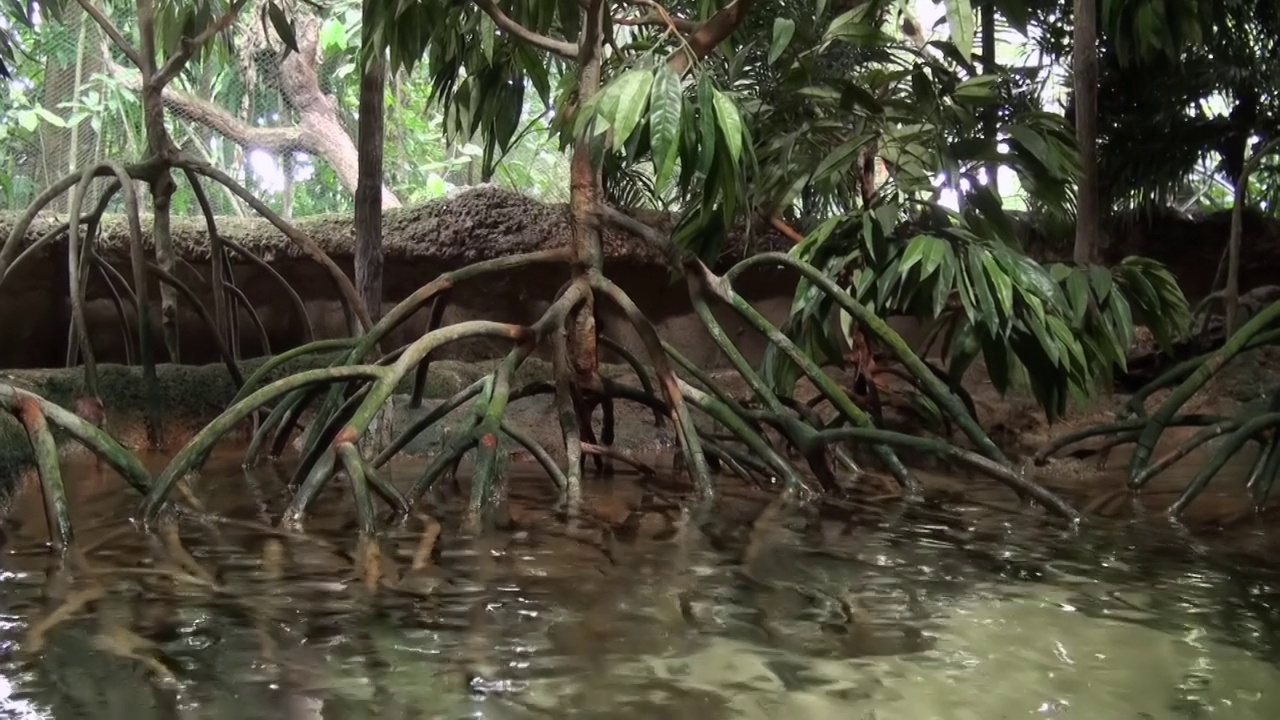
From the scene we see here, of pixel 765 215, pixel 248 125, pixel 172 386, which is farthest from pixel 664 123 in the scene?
pixel 248 125

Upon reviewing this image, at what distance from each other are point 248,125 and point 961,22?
31.4ft

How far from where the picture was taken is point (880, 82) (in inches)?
172

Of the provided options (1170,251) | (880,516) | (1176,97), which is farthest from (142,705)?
(1170,251)

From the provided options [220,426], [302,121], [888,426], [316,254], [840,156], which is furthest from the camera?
[302,121]

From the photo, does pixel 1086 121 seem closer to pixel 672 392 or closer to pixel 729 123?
pixel 672 392

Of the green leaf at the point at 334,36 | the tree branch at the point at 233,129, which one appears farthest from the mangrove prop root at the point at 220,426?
the tree branch at the point at 233,129

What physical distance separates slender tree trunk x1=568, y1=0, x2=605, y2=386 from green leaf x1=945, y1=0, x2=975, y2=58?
161 centimetres

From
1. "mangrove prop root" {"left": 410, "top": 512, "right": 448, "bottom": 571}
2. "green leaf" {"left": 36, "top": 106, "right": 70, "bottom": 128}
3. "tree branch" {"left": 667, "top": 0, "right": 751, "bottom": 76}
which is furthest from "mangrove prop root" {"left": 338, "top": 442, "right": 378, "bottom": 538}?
"green leaf" {"left": 36, "top": 106, "right": 70, "bottom": 128}

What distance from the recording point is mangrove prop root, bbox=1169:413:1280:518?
322 cm

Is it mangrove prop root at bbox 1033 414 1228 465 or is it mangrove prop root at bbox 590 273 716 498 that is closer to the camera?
→ mangrove prop root at bbox 590 273 716 498

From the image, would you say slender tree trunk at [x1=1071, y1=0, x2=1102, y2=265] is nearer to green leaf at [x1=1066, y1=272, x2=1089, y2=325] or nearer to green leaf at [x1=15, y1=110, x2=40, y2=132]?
green leaf at [x1=1066, y1=272, x2=1089, y2=325]

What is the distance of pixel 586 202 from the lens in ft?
12.4

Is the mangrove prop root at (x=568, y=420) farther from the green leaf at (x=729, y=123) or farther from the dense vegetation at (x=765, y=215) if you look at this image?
the green leaf at (x=729, y=123)

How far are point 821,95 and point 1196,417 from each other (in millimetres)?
1729
